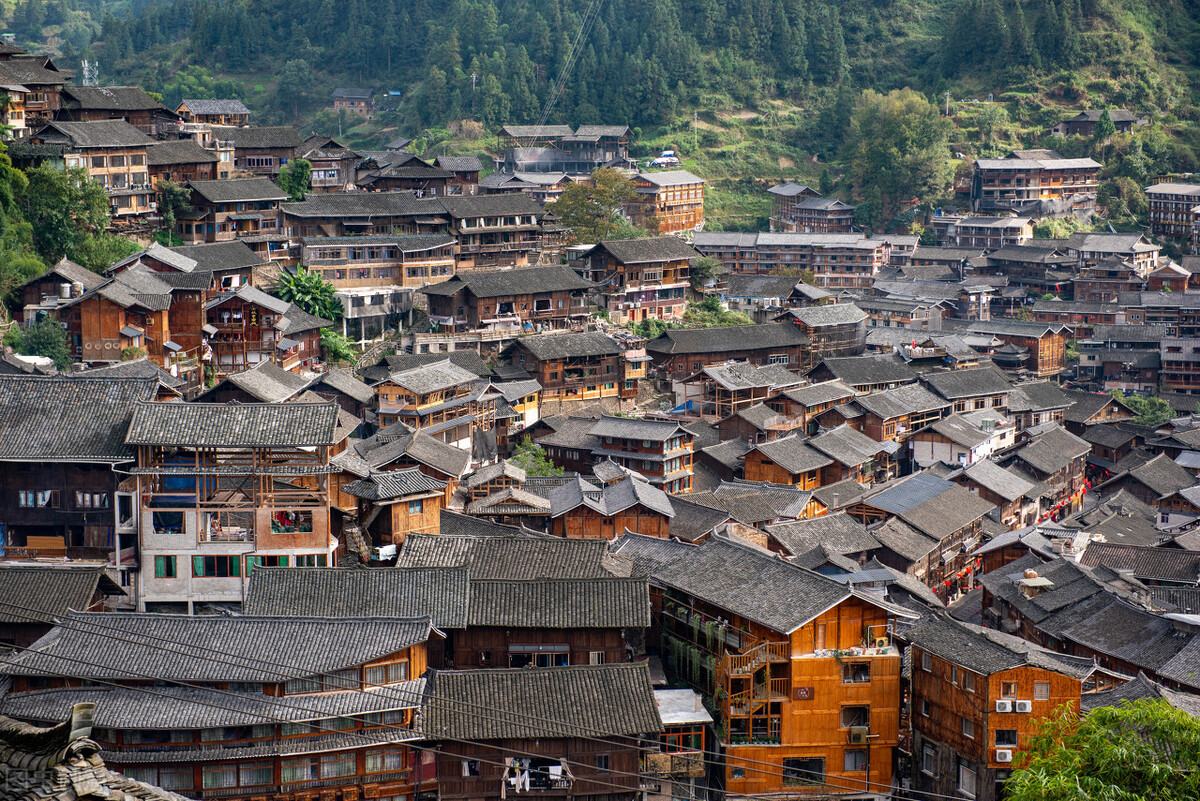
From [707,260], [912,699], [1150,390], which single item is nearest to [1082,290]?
[1150,390]

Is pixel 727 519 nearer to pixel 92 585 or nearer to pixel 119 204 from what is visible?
pixel 92 585

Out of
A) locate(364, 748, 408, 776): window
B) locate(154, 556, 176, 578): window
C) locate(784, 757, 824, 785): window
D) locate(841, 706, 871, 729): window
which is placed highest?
locate(154, 556, 176, 578): window

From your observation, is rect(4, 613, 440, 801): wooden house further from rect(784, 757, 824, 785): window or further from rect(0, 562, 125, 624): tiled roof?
rect(784, 757, 824, 785): window

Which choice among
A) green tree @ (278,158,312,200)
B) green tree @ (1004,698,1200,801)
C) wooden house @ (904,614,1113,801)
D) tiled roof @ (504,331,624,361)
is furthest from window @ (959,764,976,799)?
green tree @ (278,158,312,200)

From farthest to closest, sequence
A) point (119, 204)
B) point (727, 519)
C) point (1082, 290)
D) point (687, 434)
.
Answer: point (1082, 290) < point (119, 204) < point (687, 434) < point (727, 519)

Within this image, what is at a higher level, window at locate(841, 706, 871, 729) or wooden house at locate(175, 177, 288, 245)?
wooden house at locate(175, 177, 288, 245)

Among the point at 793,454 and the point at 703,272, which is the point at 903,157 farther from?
the point at 793,454

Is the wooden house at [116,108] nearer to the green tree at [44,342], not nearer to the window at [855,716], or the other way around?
the green tree at [44,342]

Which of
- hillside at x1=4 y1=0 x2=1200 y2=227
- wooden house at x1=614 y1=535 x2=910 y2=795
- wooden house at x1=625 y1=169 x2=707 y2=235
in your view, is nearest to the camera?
wooden house at x1=614 y1=535 x2=910 y2=795
